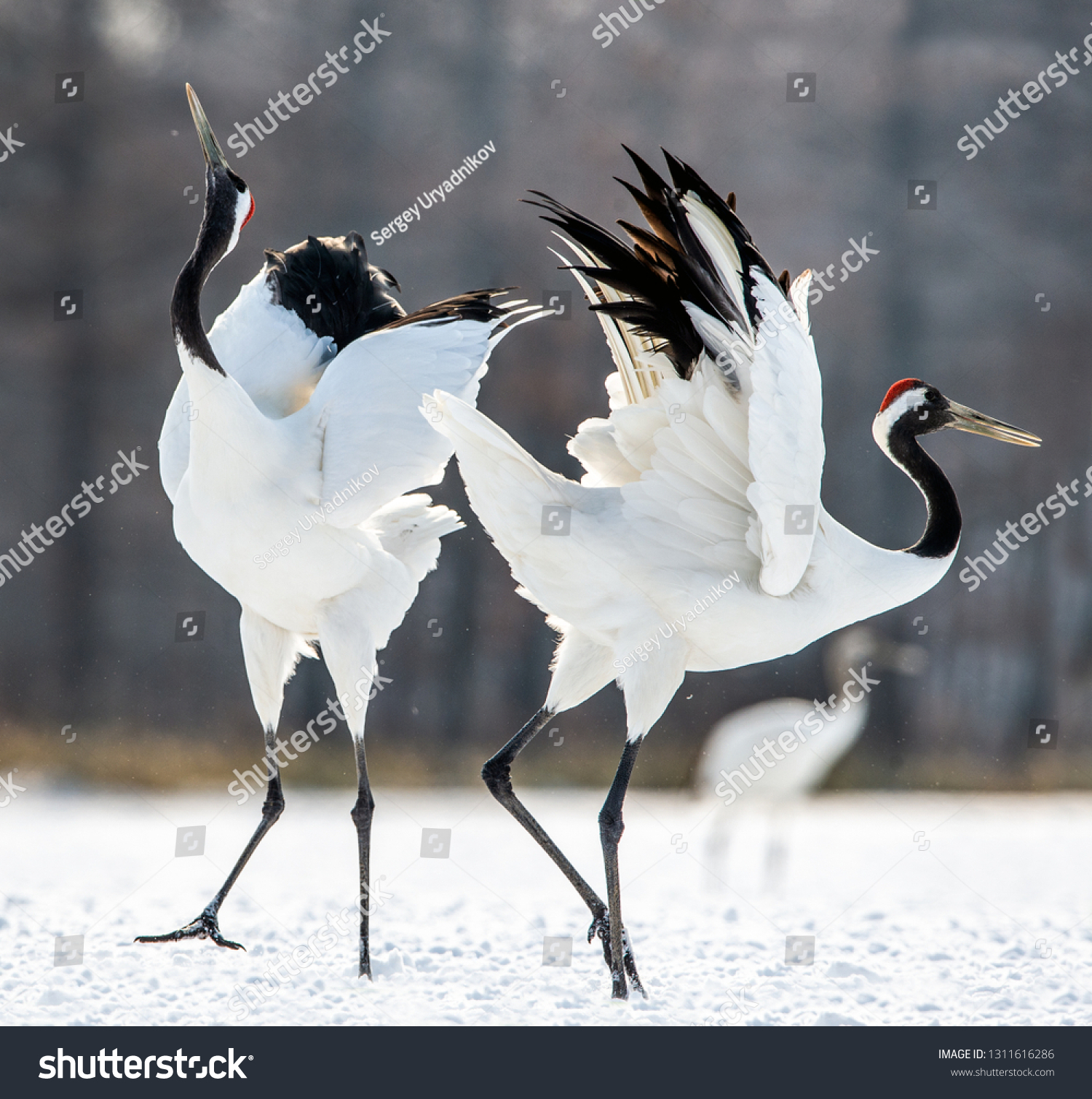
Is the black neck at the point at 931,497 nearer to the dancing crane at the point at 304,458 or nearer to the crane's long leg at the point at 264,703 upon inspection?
the dancing crane at the point at 304,458

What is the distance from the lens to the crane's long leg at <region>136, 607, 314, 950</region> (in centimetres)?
296

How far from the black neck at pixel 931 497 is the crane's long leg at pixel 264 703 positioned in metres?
1.61

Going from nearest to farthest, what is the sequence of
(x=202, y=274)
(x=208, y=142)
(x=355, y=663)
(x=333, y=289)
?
(x=202, y=274), (x=208, y=142), (x=355, y=663), (x=333, y=289)

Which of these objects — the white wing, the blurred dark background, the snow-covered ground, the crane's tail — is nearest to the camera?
the snow-covered ground

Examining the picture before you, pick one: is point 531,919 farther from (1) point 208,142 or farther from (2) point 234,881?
(1) point 208,142

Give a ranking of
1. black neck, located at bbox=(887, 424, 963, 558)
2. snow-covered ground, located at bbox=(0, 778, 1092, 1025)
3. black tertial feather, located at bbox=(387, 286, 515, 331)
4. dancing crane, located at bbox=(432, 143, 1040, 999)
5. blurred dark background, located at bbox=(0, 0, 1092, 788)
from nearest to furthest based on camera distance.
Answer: dancing crane, located at bbox=(432, 143, 1040, 999) → snow-covered ground, located at bbox=(0, 778, 1092, 1025) → black neck, located at bbox=(887, 424, 963, 558) → black tertial feather, located at bbox=(387, 286, 515, 331) → blurred dark background, located at bbox=(0, 0, 1092, 788)

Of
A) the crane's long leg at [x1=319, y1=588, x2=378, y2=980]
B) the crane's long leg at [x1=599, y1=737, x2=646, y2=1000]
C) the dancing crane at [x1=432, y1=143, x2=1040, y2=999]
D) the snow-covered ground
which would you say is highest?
the dancing crane at [x1=432, y1=143, x2=1040, y2=999]

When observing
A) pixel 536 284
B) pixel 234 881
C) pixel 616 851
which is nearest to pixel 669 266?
pixel 616 851

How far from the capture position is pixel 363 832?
284 centimetres

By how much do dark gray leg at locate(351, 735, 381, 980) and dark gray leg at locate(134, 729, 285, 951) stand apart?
0.84ft

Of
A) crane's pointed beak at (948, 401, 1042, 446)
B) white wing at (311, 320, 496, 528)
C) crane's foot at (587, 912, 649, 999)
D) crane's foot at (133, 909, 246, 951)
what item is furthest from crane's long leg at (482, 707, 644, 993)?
crane's pointed beak at (948, 401, 1042, 446)

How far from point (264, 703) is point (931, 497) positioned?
70.7 inches

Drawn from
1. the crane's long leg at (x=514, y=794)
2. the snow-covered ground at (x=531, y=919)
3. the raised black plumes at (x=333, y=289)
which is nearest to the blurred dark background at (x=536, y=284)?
the snow-covered ground at (x=531, y=919)

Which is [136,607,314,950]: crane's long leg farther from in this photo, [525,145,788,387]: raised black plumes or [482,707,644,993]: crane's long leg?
[525,145,788,387]: raised black plumes
